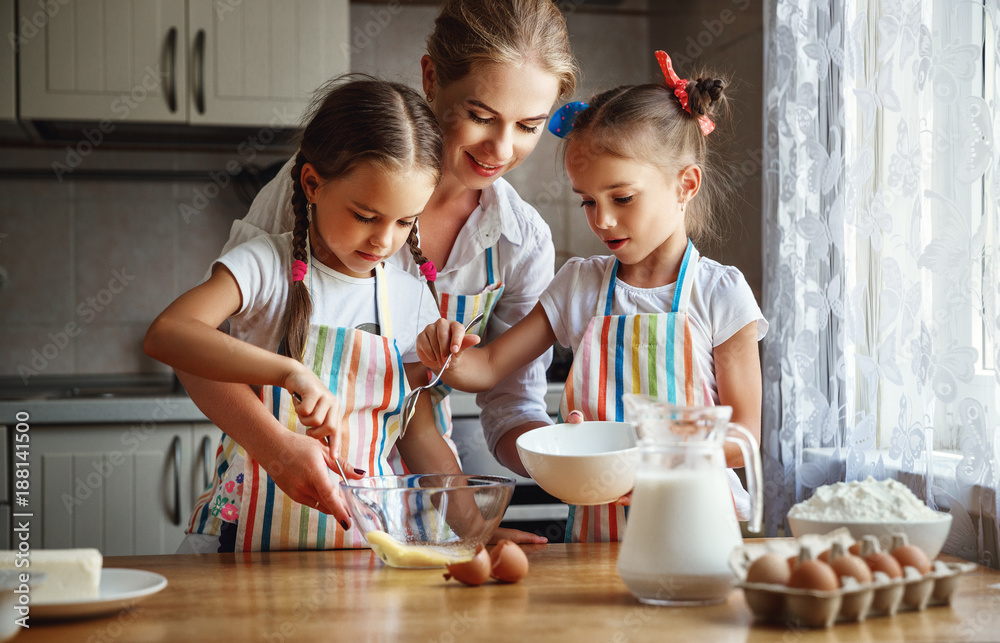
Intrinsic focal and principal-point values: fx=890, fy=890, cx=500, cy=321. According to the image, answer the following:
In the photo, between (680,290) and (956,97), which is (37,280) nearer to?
(680,290)

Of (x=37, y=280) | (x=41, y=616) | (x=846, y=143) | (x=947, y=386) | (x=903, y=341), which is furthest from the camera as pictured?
(x=37, y=280)

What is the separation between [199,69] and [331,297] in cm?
154

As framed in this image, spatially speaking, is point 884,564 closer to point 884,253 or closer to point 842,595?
point 842,595

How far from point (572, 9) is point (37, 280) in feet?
6.27

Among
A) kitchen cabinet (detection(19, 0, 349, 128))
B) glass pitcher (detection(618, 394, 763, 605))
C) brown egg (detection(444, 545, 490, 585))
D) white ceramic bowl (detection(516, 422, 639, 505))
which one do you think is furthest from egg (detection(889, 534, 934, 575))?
kitchen cabinet (detection(19, 0, 349, 128))

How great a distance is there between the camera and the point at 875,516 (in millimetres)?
825

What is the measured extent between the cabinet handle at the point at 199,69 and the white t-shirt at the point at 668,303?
1.57m

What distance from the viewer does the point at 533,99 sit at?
50.4 inches

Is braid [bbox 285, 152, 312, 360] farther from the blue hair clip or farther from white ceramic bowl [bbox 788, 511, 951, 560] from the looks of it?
white ceramic bowl [bbox 788, 511, 951, 560]

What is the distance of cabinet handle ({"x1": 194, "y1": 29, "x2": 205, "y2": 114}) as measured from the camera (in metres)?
2.48

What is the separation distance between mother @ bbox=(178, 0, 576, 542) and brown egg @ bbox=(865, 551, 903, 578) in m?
0.47

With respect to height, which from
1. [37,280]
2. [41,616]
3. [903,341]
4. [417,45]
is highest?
[417,45]

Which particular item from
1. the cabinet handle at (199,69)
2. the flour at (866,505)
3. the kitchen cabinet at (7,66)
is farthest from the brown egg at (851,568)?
the kitchen cabinet at (7,66)

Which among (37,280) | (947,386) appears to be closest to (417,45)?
(37,280)
